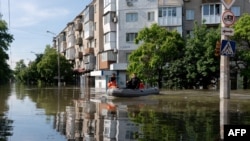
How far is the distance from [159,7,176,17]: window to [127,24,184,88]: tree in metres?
10.7

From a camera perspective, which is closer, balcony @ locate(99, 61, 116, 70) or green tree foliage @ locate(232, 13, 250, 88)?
green tree foliage @ locate(232, 13, 250, 88)

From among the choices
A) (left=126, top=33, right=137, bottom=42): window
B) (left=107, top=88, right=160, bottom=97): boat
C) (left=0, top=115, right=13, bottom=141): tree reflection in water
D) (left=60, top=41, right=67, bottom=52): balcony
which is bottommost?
(left=0, top=115, right=13, bottom=141): tree reflection in water

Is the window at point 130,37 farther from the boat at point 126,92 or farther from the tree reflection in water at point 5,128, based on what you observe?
the tree reflection in water at point 5,128

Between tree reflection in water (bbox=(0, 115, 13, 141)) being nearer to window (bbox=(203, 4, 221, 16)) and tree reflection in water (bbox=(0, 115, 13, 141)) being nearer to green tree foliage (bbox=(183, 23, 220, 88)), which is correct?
green tree foliage (bbox=(183, 23, 220, 88))

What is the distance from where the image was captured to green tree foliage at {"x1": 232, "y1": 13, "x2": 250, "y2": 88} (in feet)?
155

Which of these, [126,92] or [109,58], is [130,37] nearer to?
[109,58]

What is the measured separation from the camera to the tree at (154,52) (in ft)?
161

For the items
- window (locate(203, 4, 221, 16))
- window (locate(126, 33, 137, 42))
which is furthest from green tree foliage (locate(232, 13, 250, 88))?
window (locate(126, 33, 137, 42))

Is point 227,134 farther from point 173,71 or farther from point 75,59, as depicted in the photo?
point 75,59

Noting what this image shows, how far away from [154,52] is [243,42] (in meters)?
10.4

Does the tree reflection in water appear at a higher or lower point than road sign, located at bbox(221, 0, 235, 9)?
lower

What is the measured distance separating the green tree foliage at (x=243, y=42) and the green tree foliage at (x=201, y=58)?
234cm

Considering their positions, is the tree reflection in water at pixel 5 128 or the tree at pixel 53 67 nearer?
the tree reflection in water at pixel 5 128

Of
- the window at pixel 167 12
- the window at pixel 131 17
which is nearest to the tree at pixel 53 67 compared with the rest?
the window at pixel 131 17
